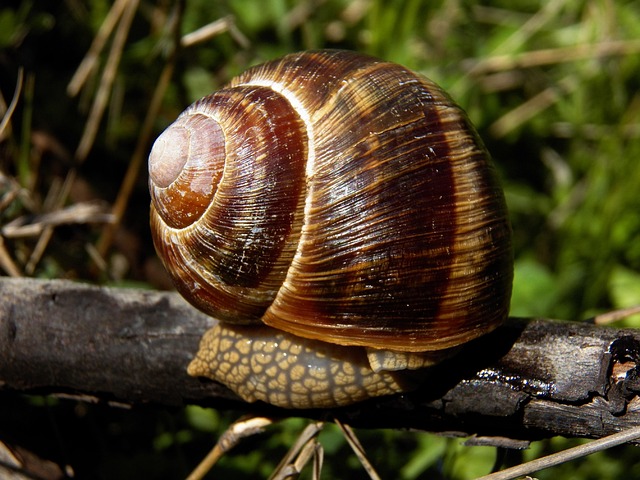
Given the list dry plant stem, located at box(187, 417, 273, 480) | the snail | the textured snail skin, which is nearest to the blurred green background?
dry plant stem, located at box(187, 417, 273, 480)

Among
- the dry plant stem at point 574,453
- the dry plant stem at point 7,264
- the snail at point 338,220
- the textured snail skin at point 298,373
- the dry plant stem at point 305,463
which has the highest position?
the snail at point 338,220

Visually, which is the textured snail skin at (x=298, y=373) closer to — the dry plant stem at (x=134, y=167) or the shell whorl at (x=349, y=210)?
the shell whorl at (x=349, y=210)

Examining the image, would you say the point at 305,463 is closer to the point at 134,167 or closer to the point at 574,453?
the point at 574,453

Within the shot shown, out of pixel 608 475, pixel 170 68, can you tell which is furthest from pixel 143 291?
pixel 608 475

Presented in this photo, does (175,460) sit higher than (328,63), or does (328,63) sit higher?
(328,63)

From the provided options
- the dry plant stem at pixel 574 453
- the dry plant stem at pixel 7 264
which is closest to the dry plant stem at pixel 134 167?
the dry plant stem at pixel 7 264

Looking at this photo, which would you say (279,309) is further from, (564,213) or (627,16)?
(627,16)

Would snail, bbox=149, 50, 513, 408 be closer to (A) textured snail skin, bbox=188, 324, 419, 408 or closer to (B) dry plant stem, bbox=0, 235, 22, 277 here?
(A) textured snail skin, bbox=188, 324, 419, 408
